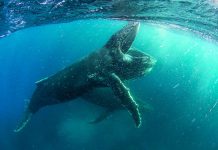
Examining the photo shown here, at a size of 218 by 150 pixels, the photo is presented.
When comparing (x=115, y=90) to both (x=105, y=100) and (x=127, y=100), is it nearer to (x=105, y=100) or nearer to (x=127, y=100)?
(x=127, y=100)

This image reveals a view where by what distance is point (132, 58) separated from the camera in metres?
12.1

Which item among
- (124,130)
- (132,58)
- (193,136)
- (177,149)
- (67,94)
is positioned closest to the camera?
(132,58)

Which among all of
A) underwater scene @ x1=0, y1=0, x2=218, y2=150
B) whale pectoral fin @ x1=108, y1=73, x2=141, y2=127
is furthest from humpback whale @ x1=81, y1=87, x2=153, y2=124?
whale pectoral fin @ x1=108, y1=73, x2=141, y2=127

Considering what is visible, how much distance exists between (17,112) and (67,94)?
21.5m

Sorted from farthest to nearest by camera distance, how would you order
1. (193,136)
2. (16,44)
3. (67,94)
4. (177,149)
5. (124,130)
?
(16,44) → (193,136) → (177,149) → (124,130) → (67,94)

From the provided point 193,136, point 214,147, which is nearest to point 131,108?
point 193,136

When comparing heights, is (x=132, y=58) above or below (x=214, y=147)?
above

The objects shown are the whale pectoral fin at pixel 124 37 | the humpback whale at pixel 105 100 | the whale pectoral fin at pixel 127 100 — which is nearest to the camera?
the whale pectoral fin at pixel 127 100

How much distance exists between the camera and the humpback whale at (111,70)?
36.6ft

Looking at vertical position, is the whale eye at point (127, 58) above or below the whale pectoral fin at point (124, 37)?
below

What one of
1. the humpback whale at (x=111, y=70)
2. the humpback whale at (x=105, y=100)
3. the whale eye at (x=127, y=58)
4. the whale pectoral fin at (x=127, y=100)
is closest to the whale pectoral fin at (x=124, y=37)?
the humpback whale at (x=111, y=70)

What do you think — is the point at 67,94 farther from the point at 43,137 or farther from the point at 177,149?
the point at 177,149

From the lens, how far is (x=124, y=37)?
11.6 metres

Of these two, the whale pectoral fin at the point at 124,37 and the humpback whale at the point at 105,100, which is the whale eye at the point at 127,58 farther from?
the humpback whale at the point at 105,100
